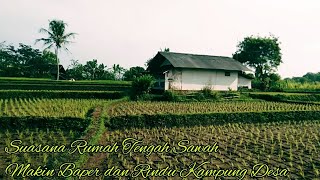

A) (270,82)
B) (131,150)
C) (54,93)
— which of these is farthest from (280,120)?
(270,82)

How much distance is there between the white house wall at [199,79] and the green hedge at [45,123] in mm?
16018

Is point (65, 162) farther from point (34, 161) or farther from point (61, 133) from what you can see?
point (61, 133)

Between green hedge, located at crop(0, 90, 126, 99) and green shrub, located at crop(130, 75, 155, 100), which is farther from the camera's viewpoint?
green shrub, located at crop(130, 75, 155, 100)

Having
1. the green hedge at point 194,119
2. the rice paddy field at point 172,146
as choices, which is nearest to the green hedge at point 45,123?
the rice paddy field at point 172,146

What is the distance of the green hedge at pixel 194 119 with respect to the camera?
11.8 m

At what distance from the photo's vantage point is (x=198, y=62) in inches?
1133

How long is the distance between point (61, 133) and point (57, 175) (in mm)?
5081

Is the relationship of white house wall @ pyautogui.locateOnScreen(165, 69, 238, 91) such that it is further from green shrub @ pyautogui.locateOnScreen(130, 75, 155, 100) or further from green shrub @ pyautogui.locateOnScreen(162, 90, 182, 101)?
green shrub @ pyautogui.locateOnScreen(130, 75, 155, 100)

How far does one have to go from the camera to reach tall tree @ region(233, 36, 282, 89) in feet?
166

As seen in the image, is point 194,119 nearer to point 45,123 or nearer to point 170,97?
point 45,123

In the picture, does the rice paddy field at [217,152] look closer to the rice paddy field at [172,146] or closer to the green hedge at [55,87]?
the rice paddy field at [172,146]

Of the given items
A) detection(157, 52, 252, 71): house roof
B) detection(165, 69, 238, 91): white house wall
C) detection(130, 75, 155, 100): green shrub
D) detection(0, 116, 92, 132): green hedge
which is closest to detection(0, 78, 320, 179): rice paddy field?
detection(0, 116, 92, 132): green hedge

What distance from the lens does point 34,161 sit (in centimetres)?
676

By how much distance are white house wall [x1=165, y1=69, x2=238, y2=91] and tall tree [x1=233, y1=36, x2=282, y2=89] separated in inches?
915
